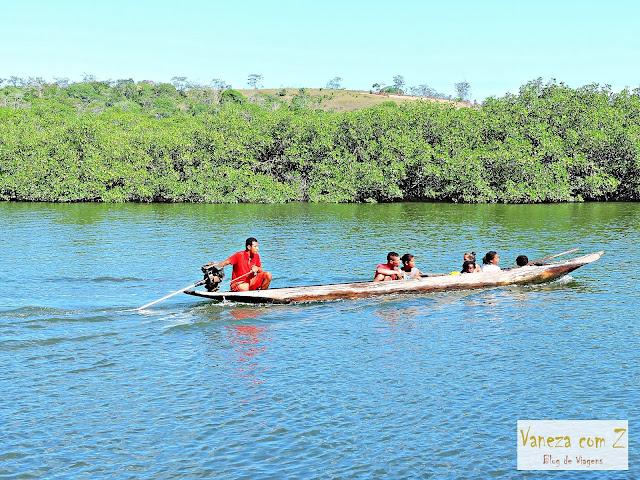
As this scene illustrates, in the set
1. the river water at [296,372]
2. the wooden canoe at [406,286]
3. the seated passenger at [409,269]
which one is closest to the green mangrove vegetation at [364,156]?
the river water at [296,372]

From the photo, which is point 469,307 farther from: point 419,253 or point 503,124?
point 503,124

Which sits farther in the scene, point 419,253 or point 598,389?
point 419,253

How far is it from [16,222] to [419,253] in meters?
23.1

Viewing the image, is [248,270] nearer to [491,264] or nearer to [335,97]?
[491,264]

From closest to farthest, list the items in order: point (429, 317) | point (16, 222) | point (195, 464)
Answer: point (195, 464)
point (429, 317)
point (16, 222)

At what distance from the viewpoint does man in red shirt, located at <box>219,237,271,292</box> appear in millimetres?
17078

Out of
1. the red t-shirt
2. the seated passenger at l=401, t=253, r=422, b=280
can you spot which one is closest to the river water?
the seated passenger at l=401, t=253, r=422, b=280

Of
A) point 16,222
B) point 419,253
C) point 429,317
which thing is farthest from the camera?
point 16,222

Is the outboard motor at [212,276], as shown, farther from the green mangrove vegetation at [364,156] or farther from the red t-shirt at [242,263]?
the green mangrove vegetation at [364,156]

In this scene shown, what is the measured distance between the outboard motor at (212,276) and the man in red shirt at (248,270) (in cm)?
41

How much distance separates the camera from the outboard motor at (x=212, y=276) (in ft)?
54.1

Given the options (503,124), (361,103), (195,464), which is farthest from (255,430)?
(361,103)

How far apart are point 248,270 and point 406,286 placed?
159 inches

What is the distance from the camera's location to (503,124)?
57.2 m
